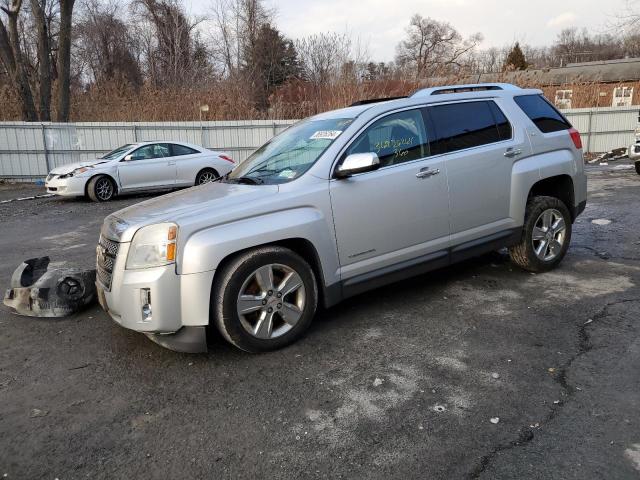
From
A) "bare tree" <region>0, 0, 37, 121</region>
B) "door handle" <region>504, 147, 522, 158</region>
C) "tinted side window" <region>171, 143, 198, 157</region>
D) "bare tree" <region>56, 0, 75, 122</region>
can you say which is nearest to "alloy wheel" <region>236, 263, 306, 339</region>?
"door handle" <region>504, 147, 522, 158</region>

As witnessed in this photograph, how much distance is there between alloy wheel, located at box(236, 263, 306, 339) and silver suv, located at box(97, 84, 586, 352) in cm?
1

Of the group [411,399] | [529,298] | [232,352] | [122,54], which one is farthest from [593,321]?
[122,54]

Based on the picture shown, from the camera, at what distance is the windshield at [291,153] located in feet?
13.7

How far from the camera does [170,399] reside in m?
3.24

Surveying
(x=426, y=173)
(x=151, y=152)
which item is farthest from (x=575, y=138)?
(x=151, y=152)

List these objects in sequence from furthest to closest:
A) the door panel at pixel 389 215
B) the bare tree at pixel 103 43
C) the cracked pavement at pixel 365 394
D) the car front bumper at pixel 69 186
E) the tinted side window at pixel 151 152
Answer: the bare tree at pixel 103 43, the tinted side window at pixel 151 152, the car front bumper at pixel 69 186, the door panel at pixel 389 215, the cracked pavement at pixel 365 394

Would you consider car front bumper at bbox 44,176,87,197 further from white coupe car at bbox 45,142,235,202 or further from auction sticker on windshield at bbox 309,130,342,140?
auction sticker on windshield at bbox 309,130,342,140

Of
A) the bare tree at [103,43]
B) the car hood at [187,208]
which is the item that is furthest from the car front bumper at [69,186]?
the bare tree at [103,43]

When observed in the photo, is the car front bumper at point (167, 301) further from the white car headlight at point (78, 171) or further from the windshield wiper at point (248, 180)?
the white car headlight at point (78, 171)

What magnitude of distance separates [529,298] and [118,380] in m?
3.54

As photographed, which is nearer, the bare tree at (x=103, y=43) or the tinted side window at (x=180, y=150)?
the tinted side window at (x=180, y=150)

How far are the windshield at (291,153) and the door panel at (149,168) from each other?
8.88 m

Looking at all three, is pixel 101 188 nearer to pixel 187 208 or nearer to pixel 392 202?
pixel 187 208

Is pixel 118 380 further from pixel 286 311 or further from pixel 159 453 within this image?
pixel 286 311
